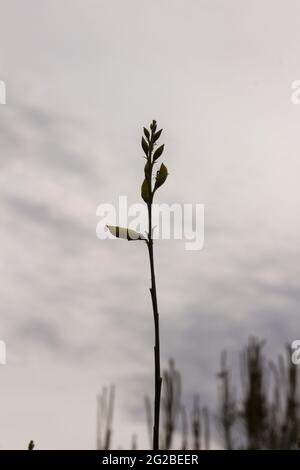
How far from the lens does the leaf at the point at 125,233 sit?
1.44 meters

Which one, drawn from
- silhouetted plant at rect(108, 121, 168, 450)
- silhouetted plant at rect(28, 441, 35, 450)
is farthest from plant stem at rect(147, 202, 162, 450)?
silhouetted plant at rect(28, 441, 35, 450)

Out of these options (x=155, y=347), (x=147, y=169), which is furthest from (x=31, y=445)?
(x=147, y=169)

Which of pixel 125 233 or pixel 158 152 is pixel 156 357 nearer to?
pixel 125 233

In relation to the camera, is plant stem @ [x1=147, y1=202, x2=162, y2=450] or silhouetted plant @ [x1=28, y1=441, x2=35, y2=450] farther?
silhouetted plant @ [x1=28, y1=441, x2=35, y2=450]

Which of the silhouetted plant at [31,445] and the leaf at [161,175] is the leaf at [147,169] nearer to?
the leaf at [161,175]

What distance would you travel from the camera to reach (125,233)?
4.80ft

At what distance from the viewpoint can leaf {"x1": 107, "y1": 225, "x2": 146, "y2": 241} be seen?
1.44 meters

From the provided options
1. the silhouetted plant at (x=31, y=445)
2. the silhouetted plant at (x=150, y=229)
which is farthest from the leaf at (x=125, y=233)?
the silhouetted plant at (x=31, y=445)

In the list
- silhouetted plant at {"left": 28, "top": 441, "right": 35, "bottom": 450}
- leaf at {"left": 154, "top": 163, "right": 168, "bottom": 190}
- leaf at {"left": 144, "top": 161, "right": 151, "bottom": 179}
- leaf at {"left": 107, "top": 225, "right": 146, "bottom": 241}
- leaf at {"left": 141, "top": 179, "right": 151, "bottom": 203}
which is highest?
leaf at {"left": 154, "top": 163, "right": 168, "bottom": 190}

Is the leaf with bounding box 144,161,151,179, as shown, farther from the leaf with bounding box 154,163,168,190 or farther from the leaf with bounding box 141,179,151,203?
the leaf with bounding box 154,163,168,190

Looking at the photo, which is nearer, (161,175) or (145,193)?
(145,193)
